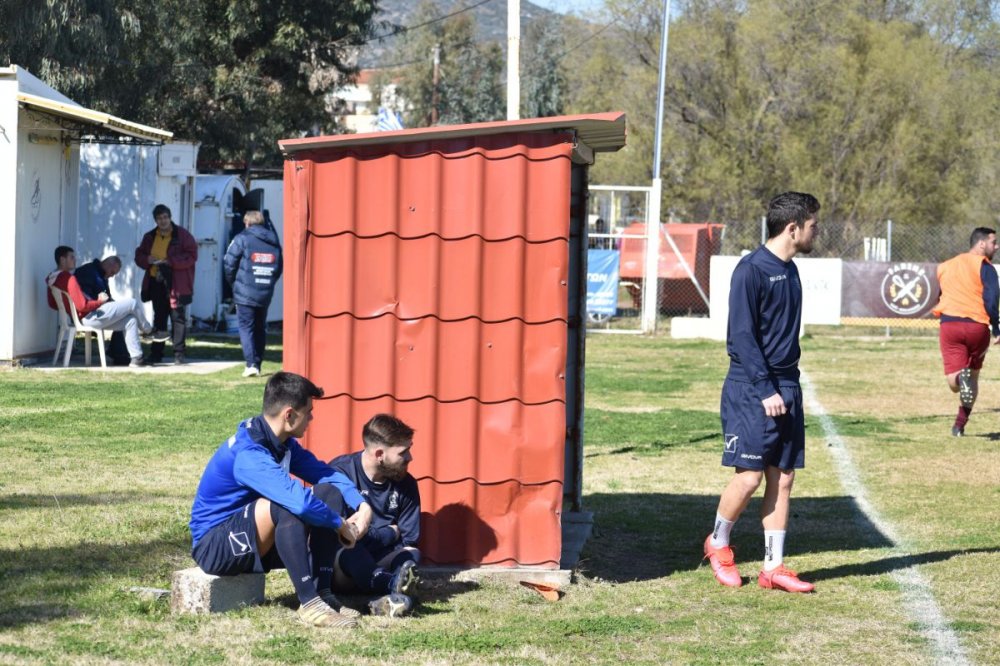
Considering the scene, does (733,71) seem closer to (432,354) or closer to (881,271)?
(881,271)

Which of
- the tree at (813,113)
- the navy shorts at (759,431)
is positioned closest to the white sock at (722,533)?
the navy shorts at (759,431)

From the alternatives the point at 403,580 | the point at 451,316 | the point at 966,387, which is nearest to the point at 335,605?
the point at 403,580

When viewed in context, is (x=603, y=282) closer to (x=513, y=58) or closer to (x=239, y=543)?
(x=513, y=58)

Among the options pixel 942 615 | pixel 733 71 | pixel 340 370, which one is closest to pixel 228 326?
pixel 340 370

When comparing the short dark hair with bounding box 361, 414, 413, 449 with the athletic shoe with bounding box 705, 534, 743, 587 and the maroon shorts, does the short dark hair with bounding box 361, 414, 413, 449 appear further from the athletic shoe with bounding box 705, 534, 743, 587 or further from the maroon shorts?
the maroon shorts

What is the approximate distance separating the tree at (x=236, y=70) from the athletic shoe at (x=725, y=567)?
20.7 m

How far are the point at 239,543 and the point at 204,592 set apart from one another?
0.26m

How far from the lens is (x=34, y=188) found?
1686 centimetres

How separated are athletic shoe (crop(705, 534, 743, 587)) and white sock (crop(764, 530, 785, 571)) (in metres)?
0.17

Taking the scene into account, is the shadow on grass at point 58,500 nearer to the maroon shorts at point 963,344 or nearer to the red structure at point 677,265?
the maroon shorts at point 963,344

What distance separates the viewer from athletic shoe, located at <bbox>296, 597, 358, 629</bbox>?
241 inches

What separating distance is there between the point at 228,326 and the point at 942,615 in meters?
18.4

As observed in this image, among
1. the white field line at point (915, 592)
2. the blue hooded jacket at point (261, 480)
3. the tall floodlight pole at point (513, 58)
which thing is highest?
the tall floodlight pole at point (513, 58)

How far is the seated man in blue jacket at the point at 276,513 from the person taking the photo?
6.14 m
